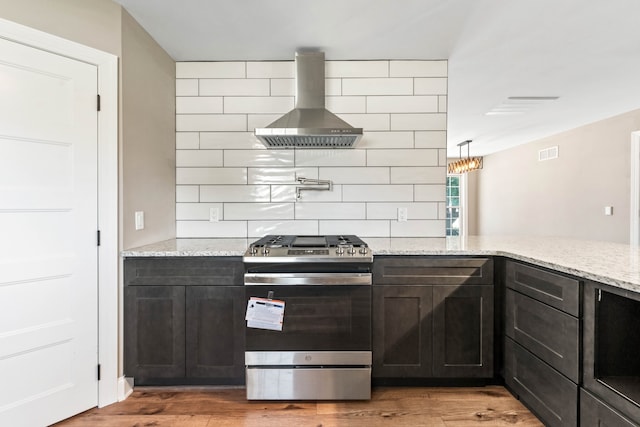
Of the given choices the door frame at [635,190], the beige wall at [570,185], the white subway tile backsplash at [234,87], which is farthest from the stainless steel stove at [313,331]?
the beige wall at [570,185]

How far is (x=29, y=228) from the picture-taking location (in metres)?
1.63

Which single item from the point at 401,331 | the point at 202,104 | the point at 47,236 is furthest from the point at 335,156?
the point at 47,236

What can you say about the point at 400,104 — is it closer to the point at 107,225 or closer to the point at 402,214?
the point at 402,214

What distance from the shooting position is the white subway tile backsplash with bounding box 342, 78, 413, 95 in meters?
2.60

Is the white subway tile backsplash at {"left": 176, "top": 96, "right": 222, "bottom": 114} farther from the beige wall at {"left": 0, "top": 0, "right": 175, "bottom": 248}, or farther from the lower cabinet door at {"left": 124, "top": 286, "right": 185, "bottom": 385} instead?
the lower cabinet door at {"left": 124, "top": 286, "right": 185, "bottom": 385}

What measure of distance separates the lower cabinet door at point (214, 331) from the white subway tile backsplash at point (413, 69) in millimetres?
2017

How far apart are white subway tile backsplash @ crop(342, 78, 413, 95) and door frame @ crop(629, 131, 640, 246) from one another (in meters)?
3.45

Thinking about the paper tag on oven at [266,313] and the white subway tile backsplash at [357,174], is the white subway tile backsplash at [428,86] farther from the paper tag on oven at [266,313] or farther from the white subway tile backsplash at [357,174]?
the paper tag on oven at [266,313]

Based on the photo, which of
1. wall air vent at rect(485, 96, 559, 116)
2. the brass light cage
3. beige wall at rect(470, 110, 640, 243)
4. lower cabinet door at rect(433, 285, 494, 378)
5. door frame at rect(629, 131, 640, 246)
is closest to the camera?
lower cabinet door at rect(433, 285, 494, 378)

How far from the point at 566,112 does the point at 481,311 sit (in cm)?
351

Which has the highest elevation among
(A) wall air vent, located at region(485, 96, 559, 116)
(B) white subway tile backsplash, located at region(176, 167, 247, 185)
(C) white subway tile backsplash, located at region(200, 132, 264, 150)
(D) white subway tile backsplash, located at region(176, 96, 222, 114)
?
(A) wall air vent, located at region(485, 96, 559, 116)

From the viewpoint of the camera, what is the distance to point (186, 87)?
2611 mm

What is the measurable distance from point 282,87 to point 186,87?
30.2 inches

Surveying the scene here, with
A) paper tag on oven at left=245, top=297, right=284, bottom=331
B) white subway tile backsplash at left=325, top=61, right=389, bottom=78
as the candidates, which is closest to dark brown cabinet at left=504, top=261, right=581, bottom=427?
paper tag on oven at left=245, top=297, right=284, bottom=331
